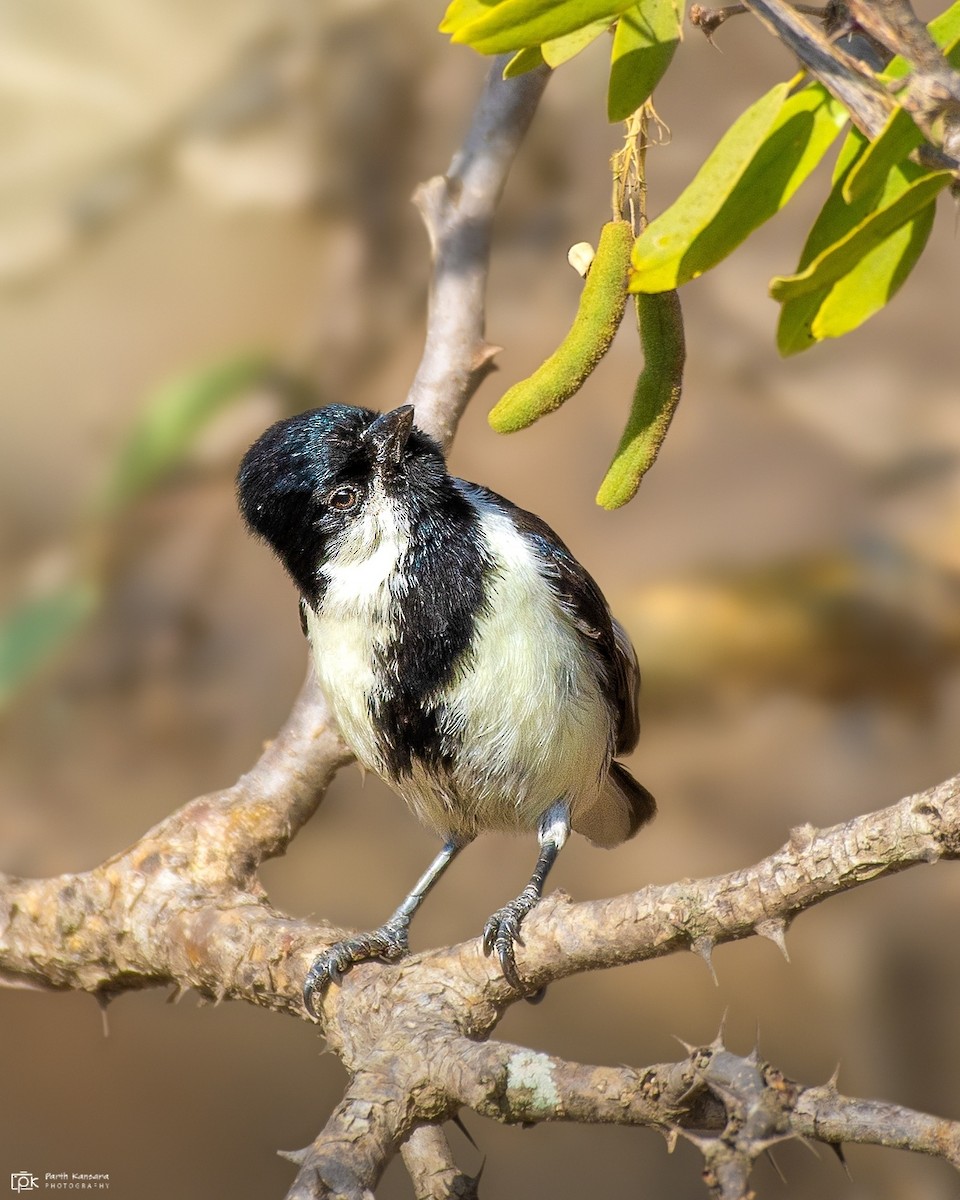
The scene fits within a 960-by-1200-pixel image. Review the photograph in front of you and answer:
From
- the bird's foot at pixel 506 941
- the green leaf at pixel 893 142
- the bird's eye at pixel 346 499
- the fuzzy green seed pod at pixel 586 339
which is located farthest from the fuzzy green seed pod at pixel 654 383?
the bird's eye at pixel 346 499

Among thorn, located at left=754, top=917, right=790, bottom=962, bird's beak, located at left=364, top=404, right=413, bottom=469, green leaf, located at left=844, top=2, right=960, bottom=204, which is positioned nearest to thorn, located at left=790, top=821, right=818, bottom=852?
thorn, located at left=754, top=917, right=790, bottom=962

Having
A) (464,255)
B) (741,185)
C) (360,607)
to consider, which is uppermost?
(464,255)

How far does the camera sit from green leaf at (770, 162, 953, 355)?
883 millimetres

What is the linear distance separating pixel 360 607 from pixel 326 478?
0.22m

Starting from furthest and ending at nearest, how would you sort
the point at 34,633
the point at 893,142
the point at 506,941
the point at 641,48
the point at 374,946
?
the point at 34,633, the point at 374,946, the point at 506,941, the point at 641,48, the point at 893,142

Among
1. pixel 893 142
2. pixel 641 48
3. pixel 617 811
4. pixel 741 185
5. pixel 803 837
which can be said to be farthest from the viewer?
pixel 617 811

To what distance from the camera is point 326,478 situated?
2.03m

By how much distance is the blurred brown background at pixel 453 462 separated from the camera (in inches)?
128

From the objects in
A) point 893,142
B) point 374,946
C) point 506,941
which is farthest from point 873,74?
point 374,946

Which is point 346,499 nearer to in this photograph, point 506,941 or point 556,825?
point 556,825

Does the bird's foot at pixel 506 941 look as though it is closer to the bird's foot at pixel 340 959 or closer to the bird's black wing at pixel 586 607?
the bird's foot at pixel 340 959

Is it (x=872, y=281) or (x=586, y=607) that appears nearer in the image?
(x=872, y=281)

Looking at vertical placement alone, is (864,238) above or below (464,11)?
below

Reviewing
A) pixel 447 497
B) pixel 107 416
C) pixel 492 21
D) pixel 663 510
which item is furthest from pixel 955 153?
pixel 107 416
